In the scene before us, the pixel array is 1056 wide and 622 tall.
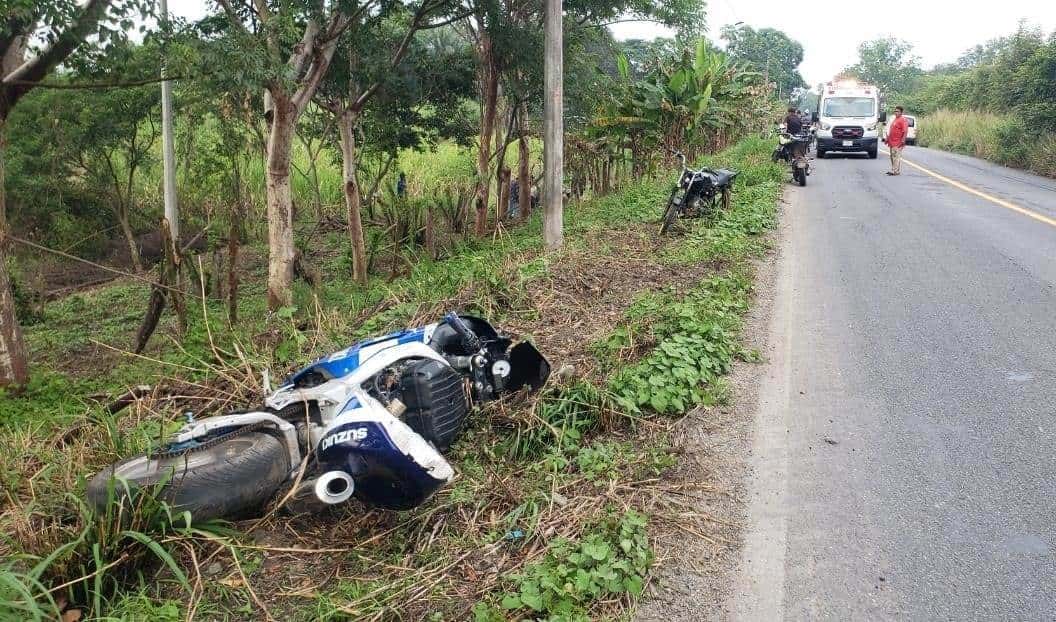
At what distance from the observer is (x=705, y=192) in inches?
457

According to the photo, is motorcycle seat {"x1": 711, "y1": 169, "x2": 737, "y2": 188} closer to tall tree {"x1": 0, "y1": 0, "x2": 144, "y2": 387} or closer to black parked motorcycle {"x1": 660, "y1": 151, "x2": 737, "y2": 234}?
black parked motorcycle {"x1": 660, "y1": 151, "x2": 737, "y2": 234}

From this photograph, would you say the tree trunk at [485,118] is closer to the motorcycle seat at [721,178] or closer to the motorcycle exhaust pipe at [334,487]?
the motorcycle seat at [721,178]

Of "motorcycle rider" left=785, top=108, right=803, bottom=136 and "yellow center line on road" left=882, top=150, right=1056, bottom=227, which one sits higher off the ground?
"motorcycle rider" left=785, top=108, right=803, bottom=136

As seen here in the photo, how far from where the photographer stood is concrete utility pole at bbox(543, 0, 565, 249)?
10.8 meters

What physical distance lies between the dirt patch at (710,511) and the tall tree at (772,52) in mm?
52049

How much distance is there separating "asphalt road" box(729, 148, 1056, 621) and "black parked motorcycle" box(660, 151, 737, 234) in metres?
1.85

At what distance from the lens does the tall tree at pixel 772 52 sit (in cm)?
5978

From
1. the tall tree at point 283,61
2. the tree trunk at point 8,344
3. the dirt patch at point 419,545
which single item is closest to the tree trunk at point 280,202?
the tall tree at point 283,61

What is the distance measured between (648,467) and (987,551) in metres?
1.61

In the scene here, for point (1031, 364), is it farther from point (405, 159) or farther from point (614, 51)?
point (405, 159)

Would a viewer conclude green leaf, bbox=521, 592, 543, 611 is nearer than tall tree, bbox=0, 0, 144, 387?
Yes

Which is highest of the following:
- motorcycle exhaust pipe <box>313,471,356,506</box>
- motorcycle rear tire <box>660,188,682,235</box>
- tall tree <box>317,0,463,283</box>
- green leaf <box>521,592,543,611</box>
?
tall tree <box>317,0,463,283</box>

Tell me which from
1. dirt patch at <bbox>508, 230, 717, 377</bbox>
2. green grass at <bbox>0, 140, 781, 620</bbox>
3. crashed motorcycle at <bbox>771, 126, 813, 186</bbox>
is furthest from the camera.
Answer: crashed motorcycle at <bbox>771, 126, 813, 186</bbox>

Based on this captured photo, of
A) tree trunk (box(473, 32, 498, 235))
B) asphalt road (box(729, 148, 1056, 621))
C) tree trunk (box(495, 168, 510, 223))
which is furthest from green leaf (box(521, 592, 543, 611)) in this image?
tree trunk (box(495, 168, 510, 223))
